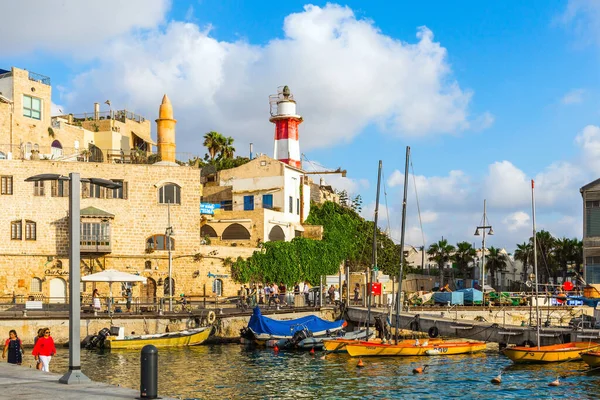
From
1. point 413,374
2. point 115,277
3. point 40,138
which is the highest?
point 40,138

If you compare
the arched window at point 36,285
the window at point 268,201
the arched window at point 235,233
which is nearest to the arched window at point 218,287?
the arched window at point 235,233

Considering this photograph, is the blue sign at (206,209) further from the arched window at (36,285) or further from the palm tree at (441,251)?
the palm tree at (441,251)

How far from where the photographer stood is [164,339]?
3634 centimetres

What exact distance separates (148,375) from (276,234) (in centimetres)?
4259

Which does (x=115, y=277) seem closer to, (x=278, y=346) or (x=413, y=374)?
(x=278, y=346)

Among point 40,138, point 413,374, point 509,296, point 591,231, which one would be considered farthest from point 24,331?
point 591,231

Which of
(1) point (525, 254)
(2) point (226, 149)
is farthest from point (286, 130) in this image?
(1) point (525, 254)

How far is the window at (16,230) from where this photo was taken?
155ft

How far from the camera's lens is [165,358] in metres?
32.8

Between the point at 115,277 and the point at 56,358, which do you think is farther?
the point at 115,277

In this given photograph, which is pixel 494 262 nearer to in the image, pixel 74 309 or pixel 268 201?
pixel 268 201

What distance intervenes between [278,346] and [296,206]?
23457 mm

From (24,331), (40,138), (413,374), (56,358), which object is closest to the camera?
(413,374)

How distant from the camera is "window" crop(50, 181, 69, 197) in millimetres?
47969
